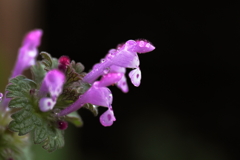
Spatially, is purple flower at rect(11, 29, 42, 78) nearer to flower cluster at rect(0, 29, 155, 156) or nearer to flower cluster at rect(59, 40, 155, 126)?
flower cluster at rect(0, 29, 155, 156)

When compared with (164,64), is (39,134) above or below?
above

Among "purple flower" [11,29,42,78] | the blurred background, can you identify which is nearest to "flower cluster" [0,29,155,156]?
"purple flower" [11,29,42,78]

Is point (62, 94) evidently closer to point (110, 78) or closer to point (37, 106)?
point (37, 106)

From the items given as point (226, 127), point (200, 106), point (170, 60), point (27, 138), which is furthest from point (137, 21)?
point (27, 138)

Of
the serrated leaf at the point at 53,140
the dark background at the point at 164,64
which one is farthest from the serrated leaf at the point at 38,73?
the dark background at the point at 164,64

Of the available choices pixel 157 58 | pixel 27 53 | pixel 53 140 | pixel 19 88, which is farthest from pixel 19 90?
pixel 157 58
